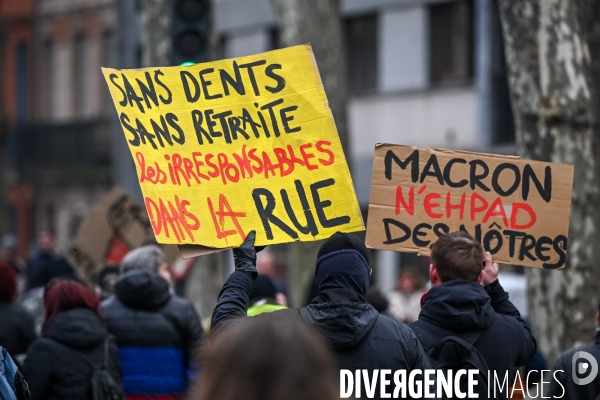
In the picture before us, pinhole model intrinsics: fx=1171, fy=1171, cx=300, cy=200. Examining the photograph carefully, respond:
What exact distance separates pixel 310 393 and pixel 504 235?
3442 millimetres

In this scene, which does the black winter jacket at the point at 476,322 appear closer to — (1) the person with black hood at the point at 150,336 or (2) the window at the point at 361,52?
(1) the person with black hood at the point at 150,336

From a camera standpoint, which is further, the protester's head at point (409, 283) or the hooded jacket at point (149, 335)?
the protester's head at point (409, 283)

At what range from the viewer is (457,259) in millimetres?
4859

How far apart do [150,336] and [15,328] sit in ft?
4.23

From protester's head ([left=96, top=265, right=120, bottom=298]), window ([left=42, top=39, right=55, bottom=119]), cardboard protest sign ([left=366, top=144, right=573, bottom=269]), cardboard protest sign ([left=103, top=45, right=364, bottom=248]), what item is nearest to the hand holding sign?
cardboard protest sign ([left=366, top=144, right=573, bottom=269])

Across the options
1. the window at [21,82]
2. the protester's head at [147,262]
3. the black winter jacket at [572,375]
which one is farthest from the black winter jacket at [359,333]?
the window at [21,82]

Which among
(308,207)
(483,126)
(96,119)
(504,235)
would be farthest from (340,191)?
(96,119)

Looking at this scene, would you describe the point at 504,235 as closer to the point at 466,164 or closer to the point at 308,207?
the point at 466,164

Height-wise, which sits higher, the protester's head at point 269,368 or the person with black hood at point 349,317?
the protester's head at point 269,368

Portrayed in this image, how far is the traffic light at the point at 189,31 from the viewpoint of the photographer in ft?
28.3

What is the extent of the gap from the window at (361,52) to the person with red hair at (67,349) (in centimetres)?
1588

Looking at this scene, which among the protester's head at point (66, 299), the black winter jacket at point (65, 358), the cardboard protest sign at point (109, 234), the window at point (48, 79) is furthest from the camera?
the window at point (48, 79)

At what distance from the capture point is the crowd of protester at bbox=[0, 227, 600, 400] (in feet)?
8.00

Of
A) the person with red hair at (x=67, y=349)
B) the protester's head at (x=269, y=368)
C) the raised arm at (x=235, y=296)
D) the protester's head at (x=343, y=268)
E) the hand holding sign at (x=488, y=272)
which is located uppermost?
the protester's head at (x=269, y=368)
